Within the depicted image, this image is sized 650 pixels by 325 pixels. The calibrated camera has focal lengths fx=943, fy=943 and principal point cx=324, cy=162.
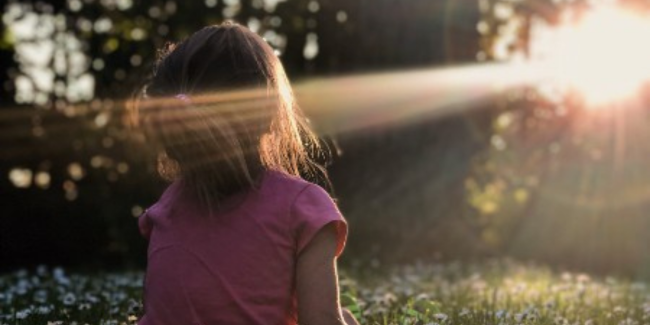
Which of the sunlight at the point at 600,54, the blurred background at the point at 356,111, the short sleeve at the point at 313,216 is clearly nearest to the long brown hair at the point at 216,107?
the short sleeve at the point at 313,216

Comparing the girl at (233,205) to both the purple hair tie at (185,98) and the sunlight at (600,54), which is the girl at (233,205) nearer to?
the purple hair tie at (185,98)

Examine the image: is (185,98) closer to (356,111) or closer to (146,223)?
(146,223)

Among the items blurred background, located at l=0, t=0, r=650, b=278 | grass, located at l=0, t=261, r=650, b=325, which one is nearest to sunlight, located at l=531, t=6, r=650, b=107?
blurred background, located at l=0, t=0, r=650, b=278

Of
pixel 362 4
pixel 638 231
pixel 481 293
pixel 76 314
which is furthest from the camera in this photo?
pixel 638 231

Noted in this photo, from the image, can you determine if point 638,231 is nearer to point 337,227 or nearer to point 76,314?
point 76,314

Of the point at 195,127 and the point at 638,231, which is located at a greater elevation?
the point at 195,127

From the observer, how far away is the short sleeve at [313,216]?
9.00ft

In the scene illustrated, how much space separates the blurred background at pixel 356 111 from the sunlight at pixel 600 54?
2.3 inches

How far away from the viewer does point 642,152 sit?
1948cm

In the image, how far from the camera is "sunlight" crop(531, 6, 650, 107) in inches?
752

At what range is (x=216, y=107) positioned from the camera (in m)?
2.82

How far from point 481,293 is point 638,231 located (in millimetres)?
12815

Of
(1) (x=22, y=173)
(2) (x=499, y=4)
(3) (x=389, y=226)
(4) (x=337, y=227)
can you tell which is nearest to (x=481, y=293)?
(4) (x=337, y=227)

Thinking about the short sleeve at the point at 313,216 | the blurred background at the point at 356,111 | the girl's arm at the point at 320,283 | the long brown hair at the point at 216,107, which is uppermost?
the long brown hair at the point at 216,107
